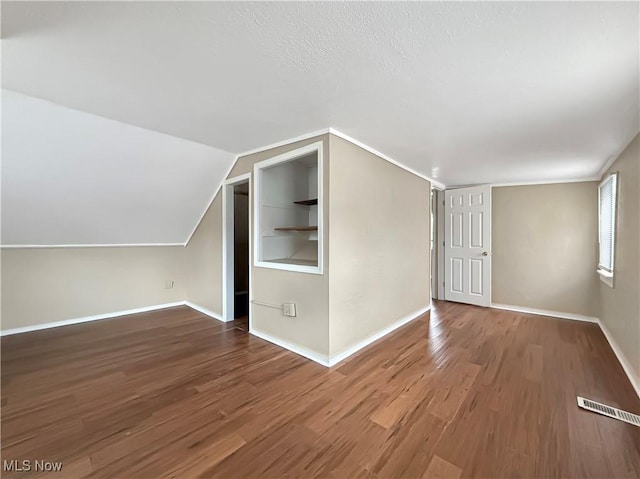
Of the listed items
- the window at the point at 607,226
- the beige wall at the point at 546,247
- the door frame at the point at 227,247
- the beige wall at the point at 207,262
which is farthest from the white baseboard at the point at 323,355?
the window at the point at 607,226

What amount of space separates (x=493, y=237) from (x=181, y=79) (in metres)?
5.10

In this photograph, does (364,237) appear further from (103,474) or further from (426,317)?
(103,474)

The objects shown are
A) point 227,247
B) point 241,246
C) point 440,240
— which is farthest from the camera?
point 241,246

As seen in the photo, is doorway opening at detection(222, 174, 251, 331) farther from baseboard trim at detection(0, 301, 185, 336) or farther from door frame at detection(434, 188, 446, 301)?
door frame at detection(434, 188, 446, 301)

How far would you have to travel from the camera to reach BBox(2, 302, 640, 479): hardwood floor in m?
1.50

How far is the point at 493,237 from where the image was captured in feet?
15.7

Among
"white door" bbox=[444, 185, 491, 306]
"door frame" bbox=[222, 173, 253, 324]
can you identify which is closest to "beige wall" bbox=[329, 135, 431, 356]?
"white door" bbox=[444, 185, 491, 306]

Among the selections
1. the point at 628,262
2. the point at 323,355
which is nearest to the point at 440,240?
the point at 628,262

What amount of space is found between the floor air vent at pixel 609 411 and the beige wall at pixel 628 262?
50cm

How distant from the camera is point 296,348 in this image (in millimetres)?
2871

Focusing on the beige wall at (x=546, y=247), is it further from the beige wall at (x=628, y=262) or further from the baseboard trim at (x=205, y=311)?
the baseboard trim at (x=205, y=311)

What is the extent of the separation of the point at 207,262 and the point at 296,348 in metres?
2.21

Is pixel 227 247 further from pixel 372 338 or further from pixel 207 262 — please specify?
pixel 372 338

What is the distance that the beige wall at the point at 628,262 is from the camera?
2348 millimetres
